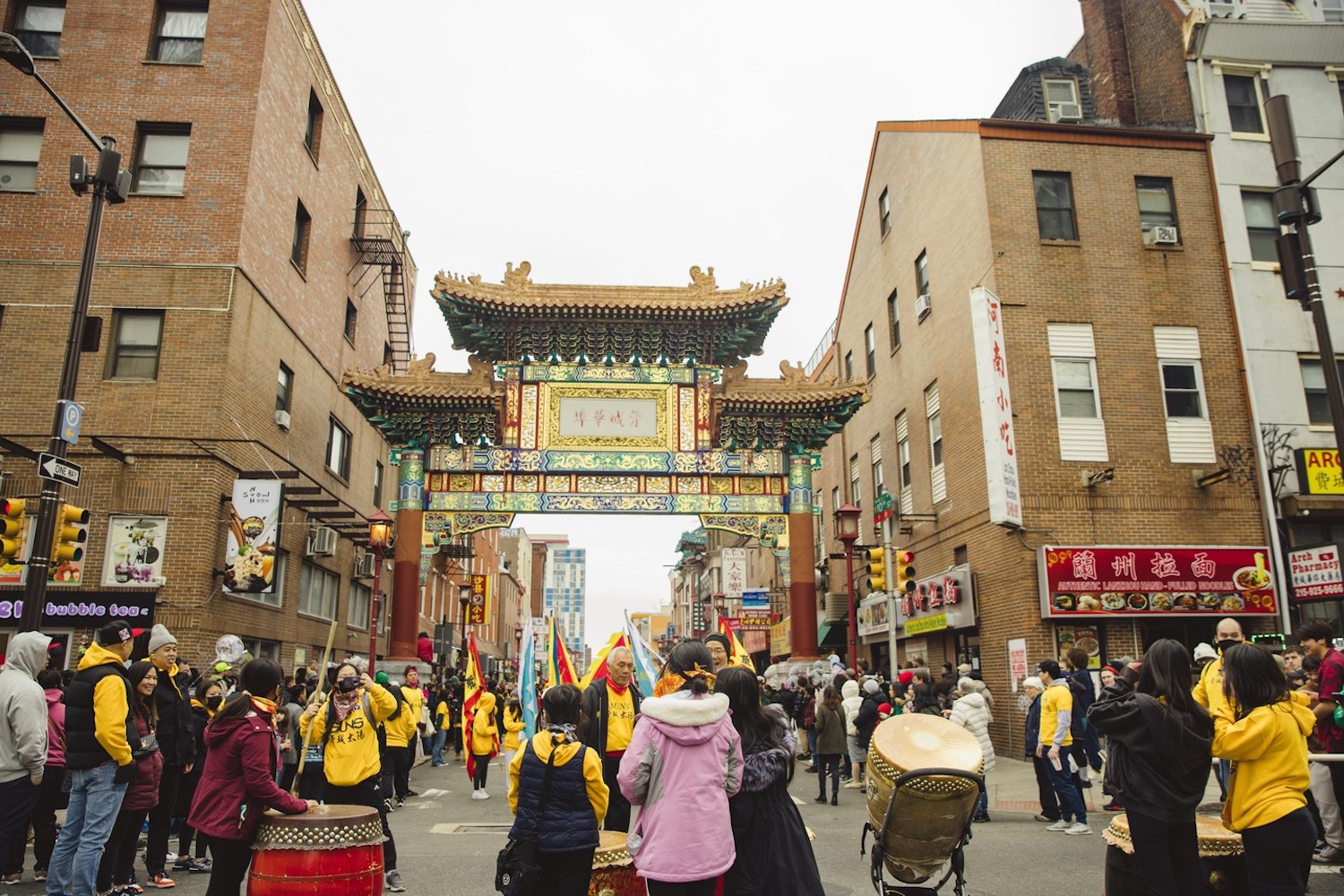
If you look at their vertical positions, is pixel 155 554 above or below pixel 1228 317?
below

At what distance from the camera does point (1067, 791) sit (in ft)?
35.7

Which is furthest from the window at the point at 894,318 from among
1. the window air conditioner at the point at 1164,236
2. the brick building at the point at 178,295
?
the brick building at the point at 178,295

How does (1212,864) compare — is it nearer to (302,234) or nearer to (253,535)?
(253,535)

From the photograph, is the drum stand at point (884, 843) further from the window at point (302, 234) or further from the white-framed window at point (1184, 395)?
the window at point (302, 234)

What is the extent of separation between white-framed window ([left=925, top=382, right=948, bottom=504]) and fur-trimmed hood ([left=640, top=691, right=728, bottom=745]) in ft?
59.4

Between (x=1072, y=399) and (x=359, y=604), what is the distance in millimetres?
21693

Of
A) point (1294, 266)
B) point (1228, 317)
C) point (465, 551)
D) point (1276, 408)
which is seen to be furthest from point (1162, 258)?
point (465, 551)

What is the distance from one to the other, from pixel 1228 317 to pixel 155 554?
2265 cm

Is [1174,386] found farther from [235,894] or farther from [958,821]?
[235,894]

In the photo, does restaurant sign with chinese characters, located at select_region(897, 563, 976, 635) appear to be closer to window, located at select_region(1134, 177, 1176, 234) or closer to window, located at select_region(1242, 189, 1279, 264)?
window, located at select_region(1134, 177, 1176, 234)

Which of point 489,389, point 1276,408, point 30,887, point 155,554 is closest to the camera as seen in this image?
point 30,887

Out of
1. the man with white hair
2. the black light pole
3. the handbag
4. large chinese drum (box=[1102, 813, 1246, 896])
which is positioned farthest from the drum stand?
the black light pole

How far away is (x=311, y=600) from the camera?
24328 mm

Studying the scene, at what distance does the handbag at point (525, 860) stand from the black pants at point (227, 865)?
1759mm
